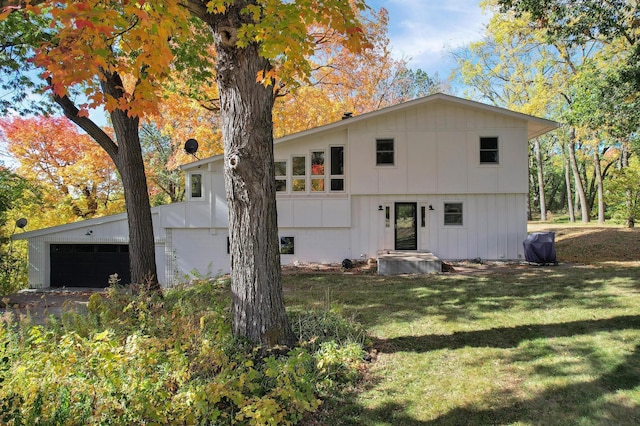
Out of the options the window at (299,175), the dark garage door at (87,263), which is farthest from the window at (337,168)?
the dark garage door at (87,263)

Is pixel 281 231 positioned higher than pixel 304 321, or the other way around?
pixel 281 231

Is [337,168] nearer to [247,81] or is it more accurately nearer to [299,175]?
[299,175]

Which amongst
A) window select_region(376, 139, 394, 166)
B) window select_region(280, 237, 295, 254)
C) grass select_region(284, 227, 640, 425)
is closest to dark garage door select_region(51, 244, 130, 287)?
window select_region(280, 237, 295, 254)

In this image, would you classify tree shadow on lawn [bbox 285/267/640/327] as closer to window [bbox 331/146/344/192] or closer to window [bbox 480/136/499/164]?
window [bbox 331/146/344/192]

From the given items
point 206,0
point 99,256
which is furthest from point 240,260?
point 99,256

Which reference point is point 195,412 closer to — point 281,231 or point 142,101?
point 142,101

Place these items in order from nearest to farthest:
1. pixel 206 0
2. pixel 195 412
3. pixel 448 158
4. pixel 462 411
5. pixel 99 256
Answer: pixel 195 412
pixel 462 411
pixel 206 0
pixel 448 158
pixel 99 256

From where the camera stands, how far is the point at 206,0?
162 inches

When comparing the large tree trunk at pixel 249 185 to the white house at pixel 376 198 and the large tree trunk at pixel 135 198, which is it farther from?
the white house at pixel 376 198

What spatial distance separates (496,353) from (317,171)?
10008 millimetres

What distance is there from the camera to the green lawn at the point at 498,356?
10.7 feet

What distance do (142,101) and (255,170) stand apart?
6.44 ft

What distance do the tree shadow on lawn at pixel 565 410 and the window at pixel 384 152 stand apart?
10.3m

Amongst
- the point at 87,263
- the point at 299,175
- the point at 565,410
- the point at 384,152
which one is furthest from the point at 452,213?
the point at 87,263
